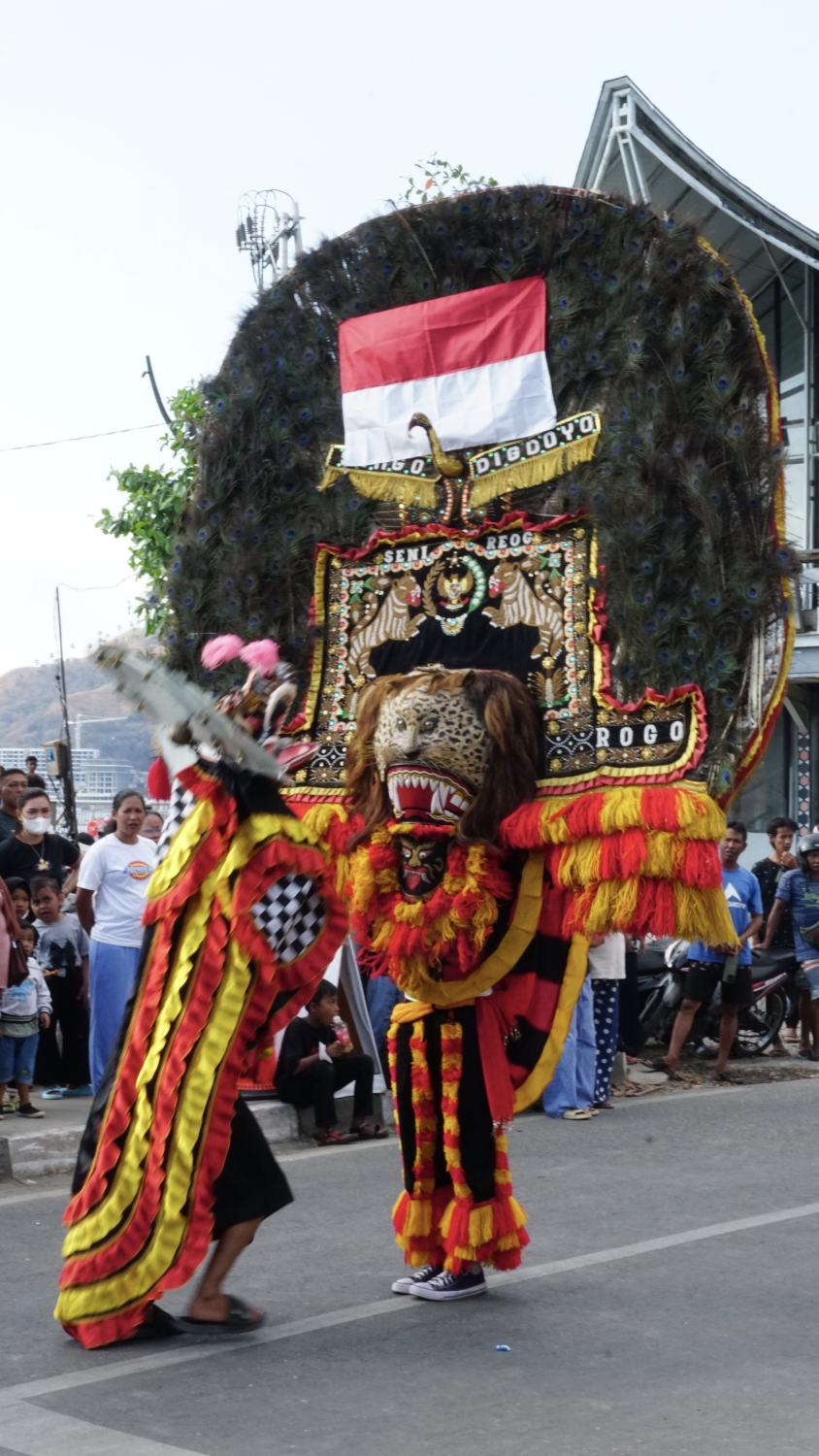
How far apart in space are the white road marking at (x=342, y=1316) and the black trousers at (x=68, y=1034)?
13.1ft

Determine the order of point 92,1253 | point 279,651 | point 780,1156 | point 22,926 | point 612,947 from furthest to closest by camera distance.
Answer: point 612,947 < point 22,926 < point 780,1156 < point 279,651 < point 92,1253

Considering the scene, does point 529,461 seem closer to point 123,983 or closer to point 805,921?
point 123,983

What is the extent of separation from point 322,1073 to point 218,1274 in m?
3.54

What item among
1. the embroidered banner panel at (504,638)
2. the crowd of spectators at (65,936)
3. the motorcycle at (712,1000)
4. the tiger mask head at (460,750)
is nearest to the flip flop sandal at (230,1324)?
the tiger mask head at (460,750)

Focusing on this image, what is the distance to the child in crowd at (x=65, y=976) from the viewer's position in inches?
351

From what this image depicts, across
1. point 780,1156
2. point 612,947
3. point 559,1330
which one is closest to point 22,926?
point 612,947

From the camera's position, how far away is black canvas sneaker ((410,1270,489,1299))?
5152 millimetres

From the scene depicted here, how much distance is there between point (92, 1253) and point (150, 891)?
1014 millimetres

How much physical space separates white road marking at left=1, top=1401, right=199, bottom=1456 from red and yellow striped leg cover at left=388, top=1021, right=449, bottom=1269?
4.58 feet

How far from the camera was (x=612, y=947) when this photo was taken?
918 cm

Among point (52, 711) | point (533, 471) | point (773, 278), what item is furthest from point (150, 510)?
point (52, 711)

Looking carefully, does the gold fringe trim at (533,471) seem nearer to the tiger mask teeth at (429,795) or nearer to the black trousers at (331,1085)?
the tiger mask teeth at (429,795)

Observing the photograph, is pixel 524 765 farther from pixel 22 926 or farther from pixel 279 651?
pixel 22 926

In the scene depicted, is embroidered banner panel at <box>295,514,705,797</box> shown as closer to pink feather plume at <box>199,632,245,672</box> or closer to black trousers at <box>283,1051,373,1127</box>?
pink feather plume at <box>199,632,245,672</box>
